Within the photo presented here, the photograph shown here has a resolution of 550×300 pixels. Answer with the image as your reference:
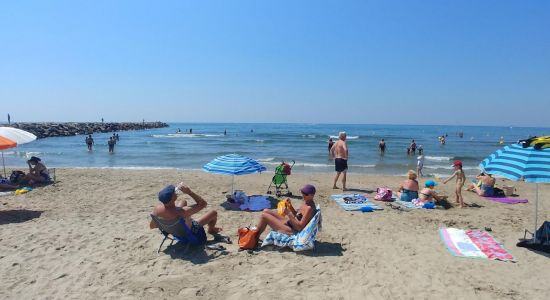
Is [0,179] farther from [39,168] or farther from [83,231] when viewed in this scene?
[83,231]

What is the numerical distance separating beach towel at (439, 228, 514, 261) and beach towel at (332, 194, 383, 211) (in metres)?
2.04

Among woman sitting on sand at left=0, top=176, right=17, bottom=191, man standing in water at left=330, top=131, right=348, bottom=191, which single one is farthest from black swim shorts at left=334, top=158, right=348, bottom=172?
woman sitting on sand at left=0, top=176, right=17, bottom=191

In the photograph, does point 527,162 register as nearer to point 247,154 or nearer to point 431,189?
point 431,189

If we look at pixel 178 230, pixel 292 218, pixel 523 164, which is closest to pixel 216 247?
pixel 178 230

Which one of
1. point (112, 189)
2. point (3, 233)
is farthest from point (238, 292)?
point (112, 189)

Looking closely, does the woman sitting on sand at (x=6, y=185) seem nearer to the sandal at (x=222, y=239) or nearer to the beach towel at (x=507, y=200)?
the sandal at (x=222, y=239)

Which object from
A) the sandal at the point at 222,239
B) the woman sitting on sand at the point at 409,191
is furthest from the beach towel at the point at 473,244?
the sandal at the point at 222,239

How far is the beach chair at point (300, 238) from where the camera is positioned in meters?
5.17

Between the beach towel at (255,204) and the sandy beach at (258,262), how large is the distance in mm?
330

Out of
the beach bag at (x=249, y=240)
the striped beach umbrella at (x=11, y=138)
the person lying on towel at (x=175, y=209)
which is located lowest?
the beach bag at (x=249, y=240)

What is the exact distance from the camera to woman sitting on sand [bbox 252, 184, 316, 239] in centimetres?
534

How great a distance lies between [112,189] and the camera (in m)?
10.0

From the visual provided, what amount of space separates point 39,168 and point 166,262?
25.3ft

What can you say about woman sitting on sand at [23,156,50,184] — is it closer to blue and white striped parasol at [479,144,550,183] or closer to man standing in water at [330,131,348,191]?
man standing in water at [330,131,348,191]
